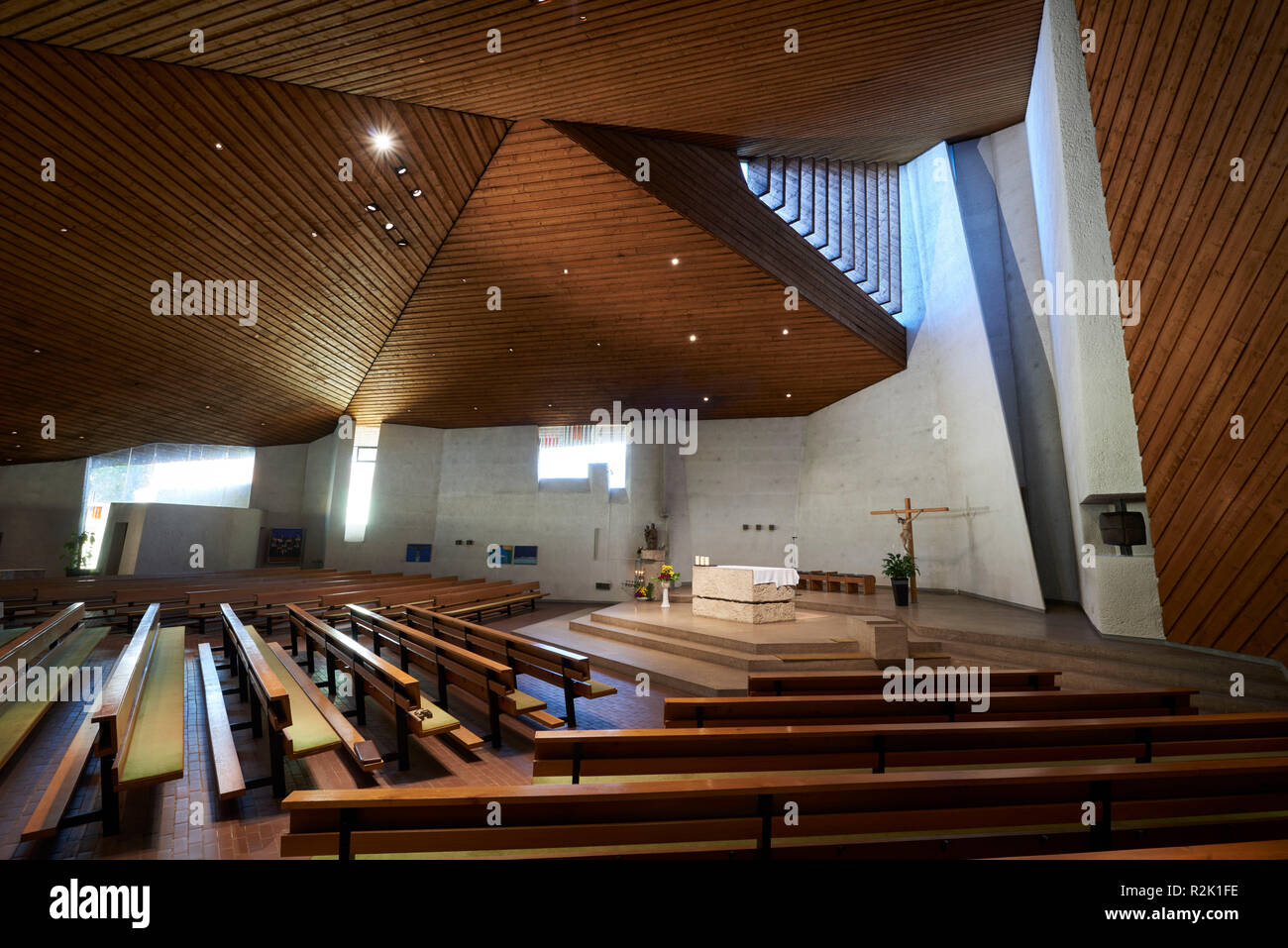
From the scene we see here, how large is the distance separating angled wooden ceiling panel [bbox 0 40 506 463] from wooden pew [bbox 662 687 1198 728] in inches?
241

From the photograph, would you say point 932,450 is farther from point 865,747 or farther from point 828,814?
point 828,814

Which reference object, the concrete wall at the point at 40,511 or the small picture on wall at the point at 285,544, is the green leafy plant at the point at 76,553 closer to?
the concrete wall at the point at 40,511

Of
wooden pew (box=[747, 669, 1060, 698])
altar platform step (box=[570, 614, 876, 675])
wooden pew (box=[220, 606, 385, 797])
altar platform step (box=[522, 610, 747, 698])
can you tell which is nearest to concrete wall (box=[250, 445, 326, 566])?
altar platform step (box=[522, 610, 747, 698])

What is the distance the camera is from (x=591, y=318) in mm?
9281

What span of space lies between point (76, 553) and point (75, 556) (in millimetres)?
100

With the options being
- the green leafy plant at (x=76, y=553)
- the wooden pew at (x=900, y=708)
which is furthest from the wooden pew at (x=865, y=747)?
the green leafy plant at (x=76, y=553)

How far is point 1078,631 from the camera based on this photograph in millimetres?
6098

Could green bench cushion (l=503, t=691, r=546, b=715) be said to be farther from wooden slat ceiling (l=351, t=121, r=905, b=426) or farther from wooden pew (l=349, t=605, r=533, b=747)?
wooden slat ceiling (l=351, t=121, r=905, b=426)

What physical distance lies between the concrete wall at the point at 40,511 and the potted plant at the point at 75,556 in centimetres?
→ 10

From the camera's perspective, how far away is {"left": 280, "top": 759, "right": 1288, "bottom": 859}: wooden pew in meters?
1.63

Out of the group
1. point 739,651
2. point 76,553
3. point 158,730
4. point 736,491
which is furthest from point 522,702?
point 76,553

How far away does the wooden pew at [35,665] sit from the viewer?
339 centimetres
